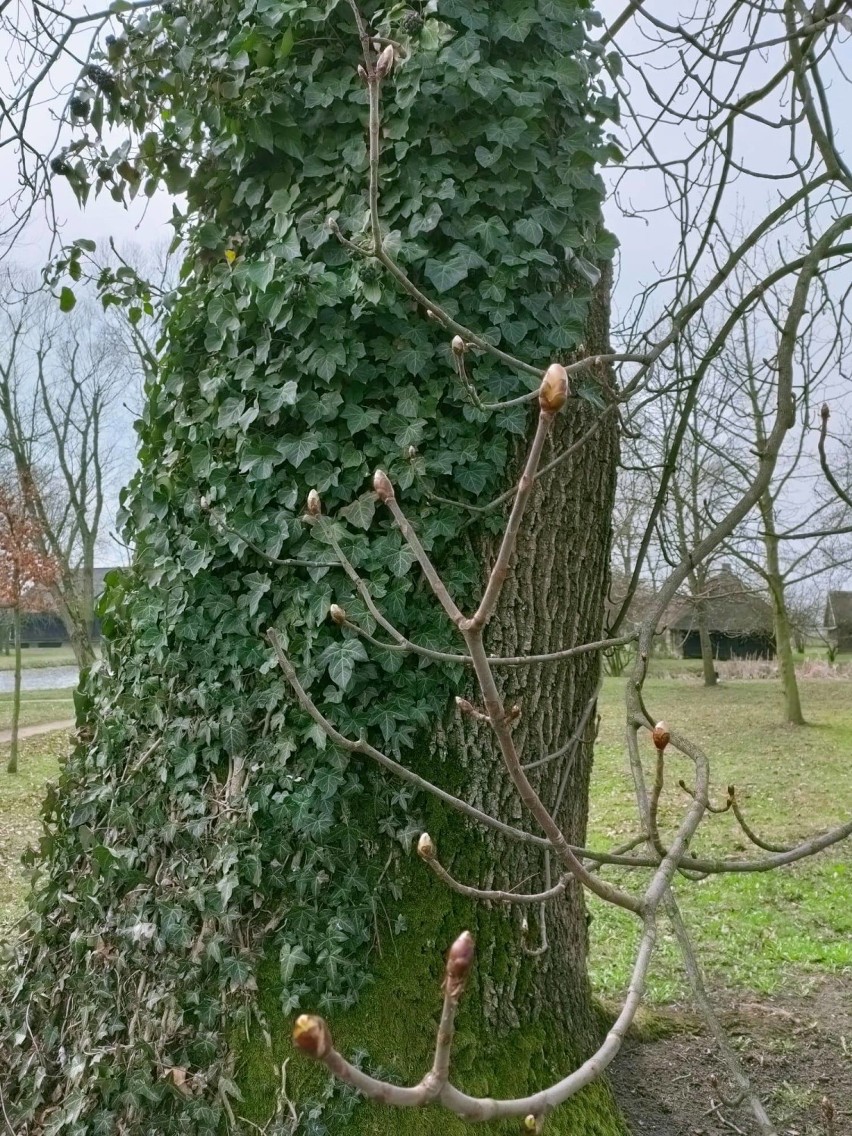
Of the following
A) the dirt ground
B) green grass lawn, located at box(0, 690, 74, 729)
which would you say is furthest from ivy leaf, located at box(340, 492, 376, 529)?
green grass lawn, located at box(0, 690, 74, 729)

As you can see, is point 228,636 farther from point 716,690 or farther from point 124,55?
point 716,690

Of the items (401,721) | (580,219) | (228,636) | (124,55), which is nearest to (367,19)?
(580,219)

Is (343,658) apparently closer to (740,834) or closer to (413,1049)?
(413,1049)

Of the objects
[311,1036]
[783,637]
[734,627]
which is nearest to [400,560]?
[311,1036]

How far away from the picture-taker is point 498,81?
2.40 meters

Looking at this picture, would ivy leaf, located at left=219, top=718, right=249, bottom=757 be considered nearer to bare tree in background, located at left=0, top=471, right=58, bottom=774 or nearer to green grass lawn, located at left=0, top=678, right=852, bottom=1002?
green grass lawn, located at left=0, top=678, right=852, bottom=1002

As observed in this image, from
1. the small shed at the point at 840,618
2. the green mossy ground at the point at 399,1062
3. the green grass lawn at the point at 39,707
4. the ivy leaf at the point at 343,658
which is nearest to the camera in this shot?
the green mossy ground at the point at 399,1062

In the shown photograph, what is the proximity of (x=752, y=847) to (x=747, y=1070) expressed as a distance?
4.56 meters

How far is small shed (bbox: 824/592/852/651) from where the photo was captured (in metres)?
25.2

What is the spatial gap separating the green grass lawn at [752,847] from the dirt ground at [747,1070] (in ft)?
2.19

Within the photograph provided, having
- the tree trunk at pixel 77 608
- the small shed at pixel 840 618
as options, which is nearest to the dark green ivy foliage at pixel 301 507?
the tree trunk at pixel 77 608

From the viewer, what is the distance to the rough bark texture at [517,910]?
229cm

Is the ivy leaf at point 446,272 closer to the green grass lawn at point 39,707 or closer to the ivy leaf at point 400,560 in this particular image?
the ivy leaf at point 400,560

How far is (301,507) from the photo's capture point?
8.00ft
